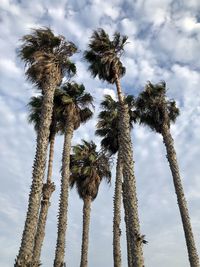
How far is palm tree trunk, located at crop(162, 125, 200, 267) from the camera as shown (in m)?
22.0

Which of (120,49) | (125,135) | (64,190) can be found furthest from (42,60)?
(64,190)

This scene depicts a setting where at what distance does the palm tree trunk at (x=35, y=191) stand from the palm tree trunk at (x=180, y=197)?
995cm

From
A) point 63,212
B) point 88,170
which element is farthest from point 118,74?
point 88,170

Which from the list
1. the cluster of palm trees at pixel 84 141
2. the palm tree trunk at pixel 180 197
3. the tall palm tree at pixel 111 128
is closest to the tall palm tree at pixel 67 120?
the cluster of palm trees at pixel 84 141

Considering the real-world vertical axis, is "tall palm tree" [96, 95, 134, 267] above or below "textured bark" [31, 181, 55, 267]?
above

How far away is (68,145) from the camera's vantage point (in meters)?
27.1

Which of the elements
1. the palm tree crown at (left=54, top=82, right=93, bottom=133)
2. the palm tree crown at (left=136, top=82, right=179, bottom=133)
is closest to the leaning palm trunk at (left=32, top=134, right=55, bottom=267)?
the palm tree crown at (left=54, top=82, right=93, bottom=133)

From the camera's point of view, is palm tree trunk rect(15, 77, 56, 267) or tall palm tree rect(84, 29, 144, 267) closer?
palm tree trunk rect(15, 77, 56, 267)

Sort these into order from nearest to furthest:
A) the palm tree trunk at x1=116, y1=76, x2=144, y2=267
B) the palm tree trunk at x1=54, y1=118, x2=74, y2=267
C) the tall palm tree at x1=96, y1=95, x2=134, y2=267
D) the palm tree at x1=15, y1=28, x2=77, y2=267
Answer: the palm tree trunk at x1=116, y1=76, x2=144, y2=267 → the palm tree at x1=15, y1=28, x2=77, y2=267 → the palm tree trunk at x1=54, y1=118, x2=74, y2=267 → the tall palm tree at x1=96, y1=95, x2=134, y2=267

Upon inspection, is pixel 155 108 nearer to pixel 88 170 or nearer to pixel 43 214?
Result: pixel 88 170

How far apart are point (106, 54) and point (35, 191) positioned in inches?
396

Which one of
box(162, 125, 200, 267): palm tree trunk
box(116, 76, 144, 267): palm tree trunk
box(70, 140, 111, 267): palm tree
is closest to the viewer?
box(116, 76, 144, 267): palm tree trunk

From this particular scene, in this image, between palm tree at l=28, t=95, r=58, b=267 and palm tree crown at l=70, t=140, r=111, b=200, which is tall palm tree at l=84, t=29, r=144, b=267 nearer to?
palm tree at l=28, t=95, r=58, b=267

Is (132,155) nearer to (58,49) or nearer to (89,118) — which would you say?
(58,49)
